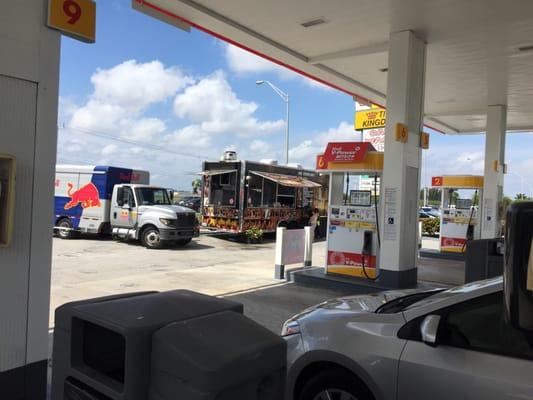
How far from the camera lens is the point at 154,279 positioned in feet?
32.5

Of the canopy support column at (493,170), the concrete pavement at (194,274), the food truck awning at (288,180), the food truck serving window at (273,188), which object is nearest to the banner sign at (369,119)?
the food truck awning at (288,180)

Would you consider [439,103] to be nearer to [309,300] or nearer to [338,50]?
[338,50]

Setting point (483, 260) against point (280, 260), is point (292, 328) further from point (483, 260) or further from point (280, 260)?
point (280, 260)

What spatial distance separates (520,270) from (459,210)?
15123 mm

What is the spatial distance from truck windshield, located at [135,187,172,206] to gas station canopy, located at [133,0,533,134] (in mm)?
7426

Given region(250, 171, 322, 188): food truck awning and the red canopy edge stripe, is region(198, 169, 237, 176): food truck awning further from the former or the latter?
the red canopy edge stripe

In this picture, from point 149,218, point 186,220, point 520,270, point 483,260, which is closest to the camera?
point 520,270

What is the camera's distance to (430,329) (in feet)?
9.15

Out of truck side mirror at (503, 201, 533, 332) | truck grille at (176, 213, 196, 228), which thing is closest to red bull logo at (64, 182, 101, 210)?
truck grille at (176, 213, 196, 228)

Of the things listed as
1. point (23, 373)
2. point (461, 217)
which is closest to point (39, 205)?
point (23, 373)

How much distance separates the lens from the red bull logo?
17322 millimetres

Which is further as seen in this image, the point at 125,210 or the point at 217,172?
the point at 217,172

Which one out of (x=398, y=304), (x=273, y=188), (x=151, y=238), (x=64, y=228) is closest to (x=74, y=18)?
(x=398, y=304)

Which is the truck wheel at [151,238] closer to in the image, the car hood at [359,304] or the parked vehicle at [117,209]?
the parked vehicle at [117,209]
